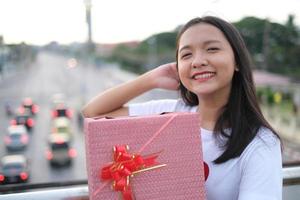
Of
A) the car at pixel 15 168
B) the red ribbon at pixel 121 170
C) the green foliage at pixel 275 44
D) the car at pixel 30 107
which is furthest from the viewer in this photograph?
the green foliage at pixel 275 44

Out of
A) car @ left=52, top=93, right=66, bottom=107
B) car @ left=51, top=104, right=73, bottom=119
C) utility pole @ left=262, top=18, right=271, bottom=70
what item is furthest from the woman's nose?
car @ left=52, top=93, right=66, bottom=107

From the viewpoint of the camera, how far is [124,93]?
0.74 metres

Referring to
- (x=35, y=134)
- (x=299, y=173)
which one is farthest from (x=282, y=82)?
(x=299, y=173)

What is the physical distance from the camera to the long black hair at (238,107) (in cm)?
55

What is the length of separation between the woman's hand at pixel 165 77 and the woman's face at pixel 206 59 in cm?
17

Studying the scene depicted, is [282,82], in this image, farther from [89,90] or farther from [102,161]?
[102,161]

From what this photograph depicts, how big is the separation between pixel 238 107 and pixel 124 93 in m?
0.23

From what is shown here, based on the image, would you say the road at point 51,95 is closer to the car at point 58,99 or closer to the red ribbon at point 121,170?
the car at point 58,99

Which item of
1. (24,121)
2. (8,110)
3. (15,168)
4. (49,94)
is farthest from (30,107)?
(15,168)

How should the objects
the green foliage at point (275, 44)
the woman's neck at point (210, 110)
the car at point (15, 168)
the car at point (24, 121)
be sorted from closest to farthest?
the woman's neck at point (210, 110), the car at point (15, 168), the car at point (24, 121), the green foliage at point (275, 44)

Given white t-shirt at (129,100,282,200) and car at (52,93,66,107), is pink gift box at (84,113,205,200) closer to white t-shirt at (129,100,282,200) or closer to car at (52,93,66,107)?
white t-shirt at (129,100,282,200)

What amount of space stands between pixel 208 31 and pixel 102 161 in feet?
0.74

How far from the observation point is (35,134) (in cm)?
844

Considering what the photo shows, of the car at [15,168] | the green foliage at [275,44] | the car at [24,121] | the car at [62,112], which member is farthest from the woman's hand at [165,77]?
the green foliage at [275,44]
